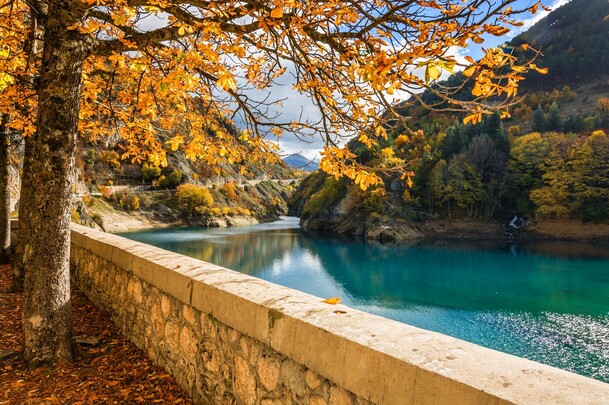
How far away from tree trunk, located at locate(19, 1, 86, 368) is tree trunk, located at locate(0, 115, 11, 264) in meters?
5.00

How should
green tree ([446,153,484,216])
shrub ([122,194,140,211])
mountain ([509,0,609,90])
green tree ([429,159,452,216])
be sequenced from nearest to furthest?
green tree ([446,153,484,216]), green tree ([429,159,452,216]), shrub ([122,194,140,211]), mountain ([509,0,609,90])

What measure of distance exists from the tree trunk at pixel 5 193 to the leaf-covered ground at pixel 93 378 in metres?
4.73

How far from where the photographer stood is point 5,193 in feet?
28.9

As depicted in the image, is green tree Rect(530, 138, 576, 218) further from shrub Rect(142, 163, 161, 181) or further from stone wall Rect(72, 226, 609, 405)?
shrub Rect(142, 163, 161, 181)

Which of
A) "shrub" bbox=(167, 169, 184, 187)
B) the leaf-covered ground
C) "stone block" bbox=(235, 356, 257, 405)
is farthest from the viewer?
"shrub" bbox=(167, 169, 184, 187)

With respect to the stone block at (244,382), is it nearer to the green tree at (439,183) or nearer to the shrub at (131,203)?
the green tree at (439,183)

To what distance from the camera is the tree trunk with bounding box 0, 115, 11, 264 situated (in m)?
8.11

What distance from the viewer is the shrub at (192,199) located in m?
61.5

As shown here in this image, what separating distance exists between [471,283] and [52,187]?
24.1 metres

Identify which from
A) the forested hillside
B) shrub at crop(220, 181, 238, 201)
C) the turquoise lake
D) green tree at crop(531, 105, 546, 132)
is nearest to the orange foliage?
the turquoise lake

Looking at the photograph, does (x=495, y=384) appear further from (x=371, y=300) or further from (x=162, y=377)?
(x=371, y=300)

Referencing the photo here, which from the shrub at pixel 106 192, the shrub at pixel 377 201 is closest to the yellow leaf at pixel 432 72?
the shrub at pixel 377 201

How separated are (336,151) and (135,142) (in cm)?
376

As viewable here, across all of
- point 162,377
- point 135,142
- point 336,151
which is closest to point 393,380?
point 162,377
